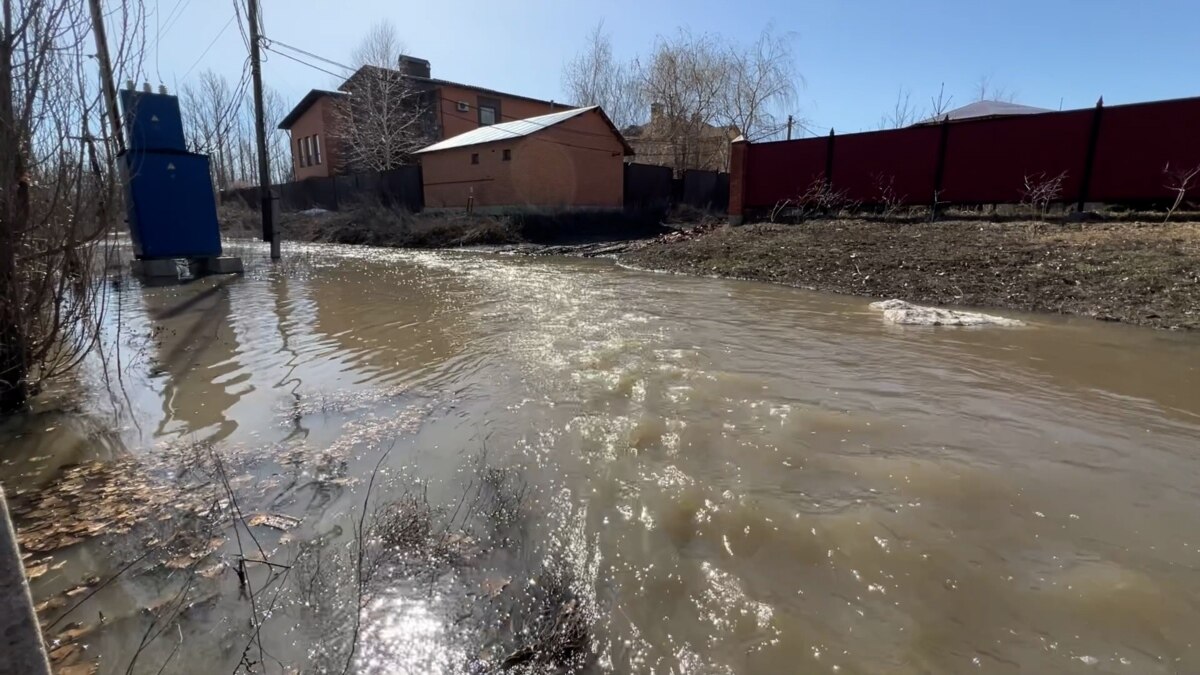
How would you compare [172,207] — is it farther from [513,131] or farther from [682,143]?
[682,143]

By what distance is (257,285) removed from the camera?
33.5 feet

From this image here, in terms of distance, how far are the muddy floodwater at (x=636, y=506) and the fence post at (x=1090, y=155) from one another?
7544mm

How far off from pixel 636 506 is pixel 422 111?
1325 inches

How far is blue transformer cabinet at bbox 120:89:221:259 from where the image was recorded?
30.9 feet

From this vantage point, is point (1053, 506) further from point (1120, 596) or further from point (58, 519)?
point (58, 519)

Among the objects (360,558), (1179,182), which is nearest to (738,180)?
(1179,182)

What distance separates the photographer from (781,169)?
50.5ft

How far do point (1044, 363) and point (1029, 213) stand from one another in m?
8.51

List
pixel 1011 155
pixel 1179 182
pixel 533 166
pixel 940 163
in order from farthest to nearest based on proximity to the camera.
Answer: pixel 533 166
pixel 940 163
pixel 1011 155
pixel 1179 182

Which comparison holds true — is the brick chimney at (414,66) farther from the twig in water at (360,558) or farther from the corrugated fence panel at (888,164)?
the twig in water at (360,558)

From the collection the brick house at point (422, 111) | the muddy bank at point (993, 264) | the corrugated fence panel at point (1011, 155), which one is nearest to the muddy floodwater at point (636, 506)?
the muddy bank at point (993, 264)

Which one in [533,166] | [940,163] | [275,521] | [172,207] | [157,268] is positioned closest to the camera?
[275,521]

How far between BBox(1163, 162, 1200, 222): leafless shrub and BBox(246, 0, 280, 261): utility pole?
18.1 m

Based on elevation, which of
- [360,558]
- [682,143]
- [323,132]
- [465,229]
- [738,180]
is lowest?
[360,558]
